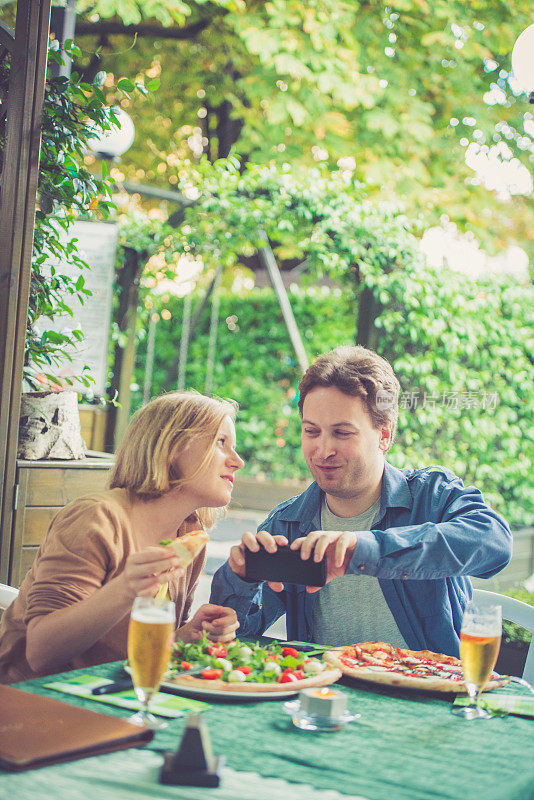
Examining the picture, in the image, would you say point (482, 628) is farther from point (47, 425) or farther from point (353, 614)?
point (47, 425)

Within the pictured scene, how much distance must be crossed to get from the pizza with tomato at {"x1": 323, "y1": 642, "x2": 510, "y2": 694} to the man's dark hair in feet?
2.37

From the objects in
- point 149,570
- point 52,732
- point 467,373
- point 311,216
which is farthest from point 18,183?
point 467,373

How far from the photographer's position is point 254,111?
780cm

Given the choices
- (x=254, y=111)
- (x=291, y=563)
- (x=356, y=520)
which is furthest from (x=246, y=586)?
(x=254, y=111)

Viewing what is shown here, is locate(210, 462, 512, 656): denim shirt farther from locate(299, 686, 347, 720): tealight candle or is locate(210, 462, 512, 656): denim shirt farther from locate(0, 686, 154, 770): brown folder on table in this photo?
locate(0, 686, 154, 770): brown folder on table

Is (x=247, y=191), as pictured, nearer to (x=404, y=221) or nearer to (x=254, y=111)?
(x=404, y=221)

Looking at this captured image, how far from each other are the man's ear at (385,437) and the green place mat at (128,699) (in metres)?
1.12

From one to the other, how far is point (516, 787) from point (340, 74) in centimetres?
623

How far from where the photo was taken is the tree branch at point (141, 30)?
7.26m

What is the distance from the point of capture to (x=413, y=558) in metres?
1.94

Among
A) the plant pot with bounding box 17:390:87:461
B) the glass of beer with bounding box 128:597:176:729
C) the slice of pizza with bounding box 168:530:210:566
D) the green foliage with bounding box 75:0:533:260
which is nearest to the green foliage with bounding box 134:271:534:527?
the green foliage with bounding box 75:0:533:260

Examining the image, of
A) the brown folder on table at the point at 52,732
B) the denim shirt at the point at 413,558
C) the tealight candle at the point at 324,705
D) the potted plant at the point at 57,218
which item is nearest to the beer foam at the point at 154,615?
the brown folder on table at the point at 52,732

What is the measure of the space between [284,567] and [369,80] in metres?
5.59

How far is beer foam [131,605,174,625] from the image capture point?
1283 millimetres
